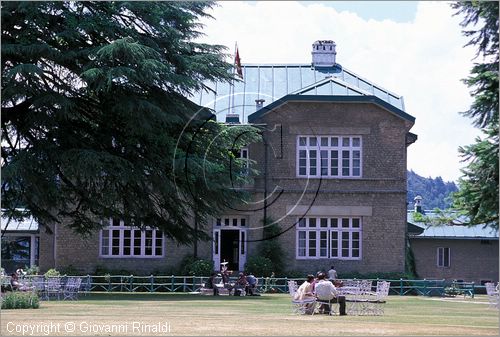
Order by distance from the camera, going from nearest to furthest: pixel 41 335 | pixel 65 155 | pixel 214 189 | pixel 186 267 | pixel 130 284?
pixel 41 335
pixel 65 155
pixel 214 189
pixel 130 284
pixel 186 267

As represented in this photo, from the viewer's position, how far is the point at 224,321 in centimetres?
2109

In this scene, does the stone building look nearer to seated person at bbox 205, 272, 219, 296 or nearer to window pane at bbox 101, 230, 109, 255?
window pane at bbox 101, 230, 109, 255

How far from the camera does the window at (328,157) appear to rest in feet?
155

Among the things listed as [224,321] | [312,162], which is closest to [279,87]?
[312,162]

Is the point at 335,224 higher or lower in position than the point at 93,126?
lower

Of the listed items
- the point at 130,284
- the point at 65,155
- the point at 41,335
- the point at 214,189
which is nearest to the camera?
the point at 41,335

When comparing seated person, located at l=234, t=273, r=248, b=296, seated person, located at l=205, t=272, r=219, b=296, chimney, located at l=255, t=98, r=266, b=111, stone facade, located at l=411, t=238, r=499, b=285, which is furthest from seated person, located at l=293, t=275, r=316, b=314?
stone facade, located at l=411, t=238, r=499, b=285

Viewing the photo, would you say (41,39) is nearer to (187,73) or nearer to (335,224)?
(187,73)

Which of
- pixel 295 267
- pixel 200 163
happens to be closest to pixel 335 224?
pixel 295 267

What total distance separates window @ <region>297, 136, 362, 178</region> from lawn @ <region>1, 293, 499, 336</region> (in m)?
18.6

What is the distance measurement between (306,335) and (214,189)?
737 inches

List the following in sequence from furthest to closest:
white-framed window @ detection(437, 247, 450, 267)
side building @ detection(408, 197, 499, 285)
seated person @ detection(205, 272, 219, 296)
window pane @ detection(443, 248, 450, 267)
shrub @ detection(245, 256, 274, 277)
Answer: white-framed window @ detection(437, 247, 450, 267) → window pane @ detection(443, 248, 450, 267) → side building @ detection(408, 197, 499, 285) → shrub @ detection(245, 256, 274, 277) → seated person @ detection(205, 272, 219, 296)

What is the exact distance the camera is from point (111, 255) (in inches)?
1850

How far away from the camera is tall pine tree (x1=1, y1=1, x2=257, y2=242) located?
33781mm
